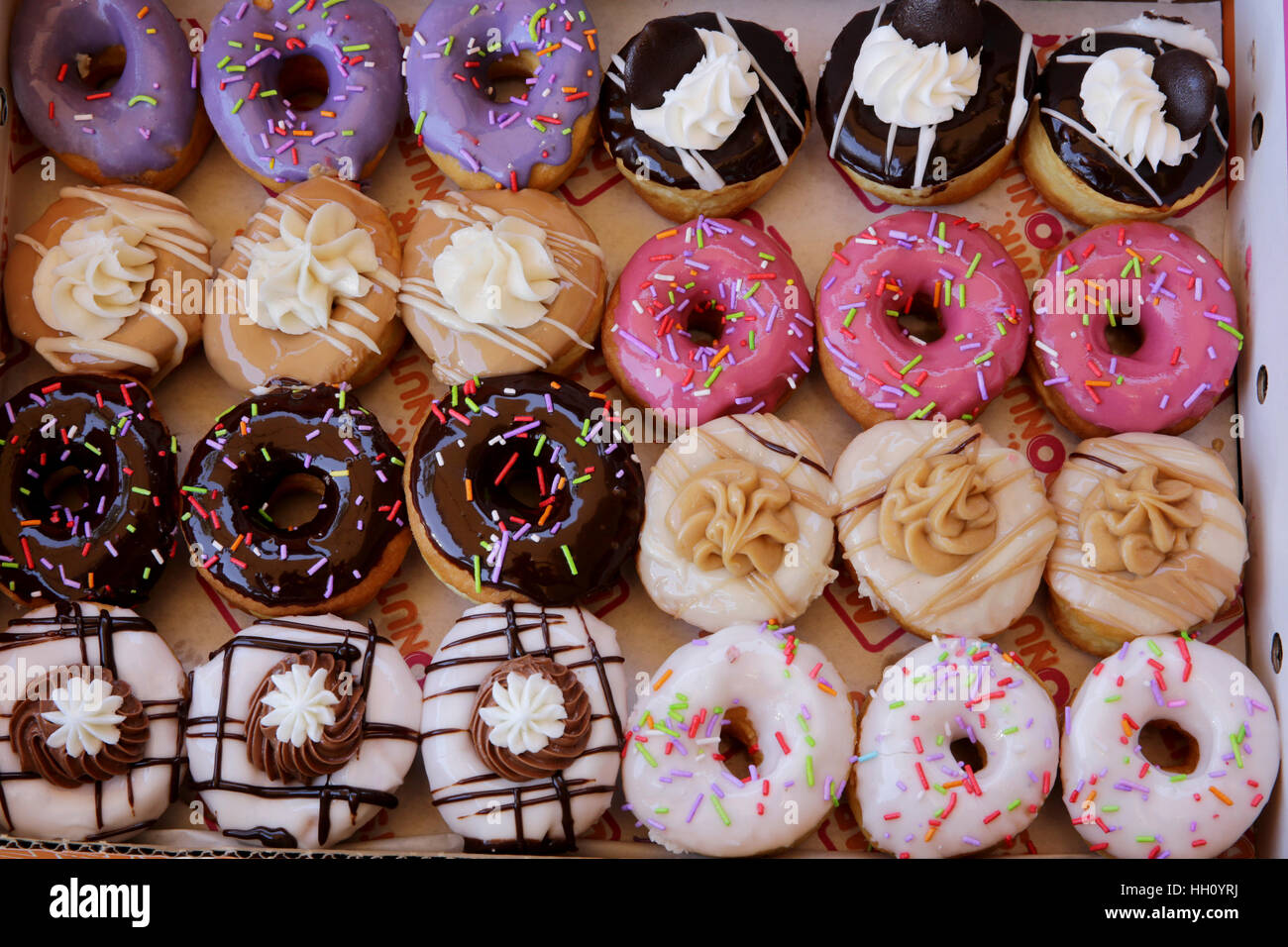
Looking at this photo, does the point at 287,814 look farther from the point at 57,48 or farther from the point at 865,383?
the point at 57,48

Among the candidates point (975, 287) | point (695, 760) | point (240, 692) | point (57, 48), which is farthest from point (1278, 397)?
point (57, 48)

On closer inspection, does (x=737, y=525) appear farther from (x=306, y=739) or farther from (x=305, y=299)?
(x=305, y=299)

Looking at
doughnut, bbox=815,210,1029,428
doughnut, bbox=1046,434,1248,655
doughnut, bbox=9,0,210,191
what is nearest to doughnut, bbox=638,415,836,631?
doughnut, bbox=815,210,1029,428

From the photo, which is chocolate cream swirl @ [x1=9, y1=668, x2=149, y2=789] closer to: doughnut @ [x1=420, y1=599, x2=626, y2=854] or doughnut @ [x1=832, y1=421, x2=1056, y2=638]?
doughnut @ [x1=420, y1=599, x2=626, y2=854]

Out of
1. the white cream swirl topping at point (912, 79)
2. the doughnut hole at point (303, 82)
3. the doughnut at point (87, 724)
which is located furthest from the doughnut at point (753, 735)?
the doughnut hole at point (303, 82)

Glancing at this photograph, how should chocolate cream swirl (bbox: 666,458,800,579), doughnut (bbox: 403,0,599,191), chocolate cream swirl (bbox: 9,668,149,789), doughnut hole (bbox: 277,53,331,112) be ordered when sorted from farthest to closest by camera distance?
doughnut hole (bbox: 277,53,331,112) → doughnut (bbox: 403,0,599,191) → chocolate cream swirl (bbox: 666,458,800,579) → chocolate cream swirl (bbox: 9,668,149,789)

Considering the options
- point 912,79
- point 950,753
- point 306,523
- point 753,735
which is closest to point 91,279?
point 306,523
